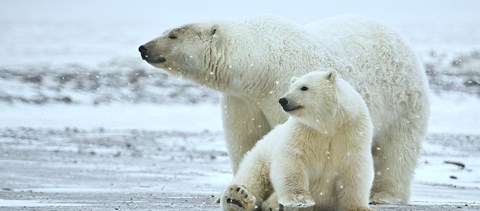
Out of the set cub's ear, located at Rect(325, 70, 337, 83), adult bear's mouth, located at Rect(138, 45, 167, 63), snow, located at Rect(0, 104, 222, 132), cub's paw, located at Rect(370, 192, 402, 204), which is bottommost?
snow, located at Rect(0, 104, 222, 132)

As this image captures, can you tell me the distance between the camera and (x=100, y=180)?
1041 centimetres

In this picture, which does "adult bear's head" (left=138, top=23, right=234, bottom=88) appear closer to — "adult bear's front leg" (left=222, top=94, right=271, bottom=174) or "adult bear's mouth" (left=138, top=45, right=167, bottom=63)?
"adult bear's mouth" (left=138, top=45, right=167, bottom=63)

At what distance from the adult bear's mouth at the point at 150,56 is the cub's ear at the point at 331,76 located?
2379 mm

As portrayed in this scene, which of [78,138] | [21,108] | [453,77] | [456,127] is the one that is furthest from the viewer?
[453,77]

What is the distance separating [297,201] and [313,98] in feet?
2.22

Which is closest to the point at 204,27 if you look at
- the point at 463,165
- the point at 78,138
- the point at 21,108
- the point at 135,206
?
the point at 135,206

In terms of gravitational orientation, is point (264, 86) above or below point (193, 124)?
above

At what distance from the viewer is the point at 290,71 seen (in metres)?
8.37

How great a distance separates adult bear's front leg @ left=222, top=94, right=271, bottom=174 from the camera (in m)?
8.56

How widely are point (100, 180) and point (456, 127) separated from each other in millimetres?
9289

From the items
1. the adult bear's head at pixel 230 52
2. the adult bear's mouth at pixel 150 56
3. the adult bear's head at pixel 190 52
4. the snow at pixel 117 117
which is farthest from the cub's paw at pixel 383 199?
the snow at pixel 117 117

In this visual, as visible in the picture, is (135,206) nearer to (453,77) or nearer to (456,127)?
(456,127)

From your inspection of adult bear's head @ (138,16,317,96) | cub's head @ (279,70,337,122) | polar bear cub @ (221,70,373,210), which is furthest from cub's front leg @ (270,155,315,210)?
adult bear's head @ (138,16,317,96)

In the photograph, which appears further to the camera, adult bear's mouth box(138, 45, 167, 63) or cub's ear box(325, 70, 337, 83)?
adult bear's mouth box(138, 45, 167, 63)
